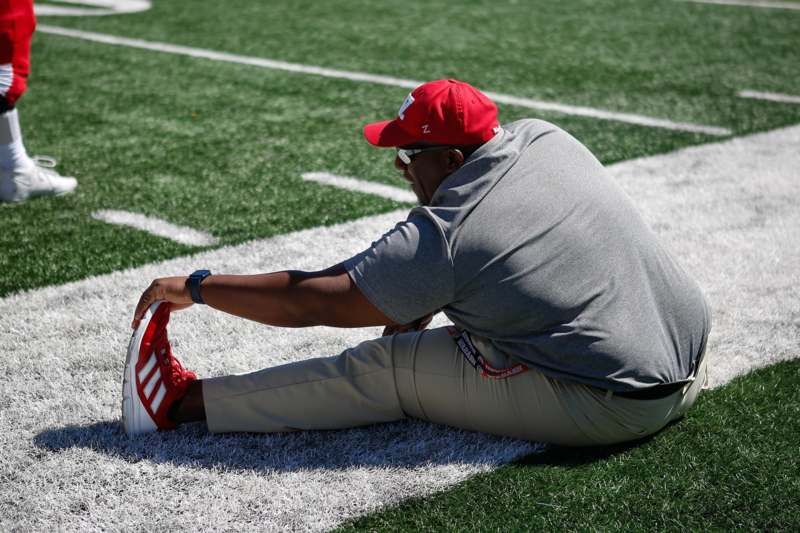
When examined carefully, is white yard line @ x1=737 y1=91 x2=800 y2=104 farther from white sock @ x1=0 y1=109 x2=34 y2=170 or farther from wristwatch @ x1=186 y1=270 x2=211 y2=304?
wristwatch @ x1=186 y1=270 x2=211 y2=304

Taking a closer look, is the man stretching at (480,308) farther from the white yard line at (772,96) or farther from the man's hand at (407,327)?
the white yard line at (772,96)

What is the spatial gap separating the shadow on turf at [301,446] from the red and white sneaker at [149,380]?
0.16ft

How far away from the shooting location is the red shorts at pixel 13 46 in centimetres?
518

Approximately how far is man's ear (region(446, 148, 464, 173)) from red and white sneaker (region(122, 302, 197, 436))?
36.7 inches

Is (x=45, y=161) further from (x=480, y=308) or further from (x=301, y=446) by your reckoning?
(x=480, y=308)

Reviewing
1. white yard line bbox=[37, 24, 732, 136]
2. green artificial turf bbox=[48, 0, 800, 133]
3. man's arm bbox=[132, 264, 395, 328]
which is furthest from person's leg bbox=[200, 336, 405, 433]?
green artificial turf bbox=[48, 0, 800, 133]

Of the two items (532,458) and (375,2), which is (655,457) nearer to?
(532,458)

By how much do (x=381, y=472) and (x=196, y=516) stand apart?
1.68 feet

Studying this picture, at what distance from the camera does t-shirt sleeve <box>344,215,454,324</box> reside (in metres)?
2.63

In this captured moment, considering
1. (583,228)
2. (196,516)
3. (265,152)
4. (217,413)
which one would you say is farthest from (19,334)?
(265,152)

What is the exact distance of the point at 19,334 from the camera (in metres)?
3.81

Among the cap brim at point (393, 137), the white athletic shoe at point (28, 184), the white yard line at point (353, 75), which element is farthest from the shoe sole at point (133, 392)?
the white yard line at point (353, 75)

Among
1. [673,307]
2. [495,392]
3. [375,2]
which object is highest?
[673,307]

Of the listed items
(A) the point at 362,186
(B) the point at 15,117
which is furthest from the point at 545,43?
(B) the point at 15,117
